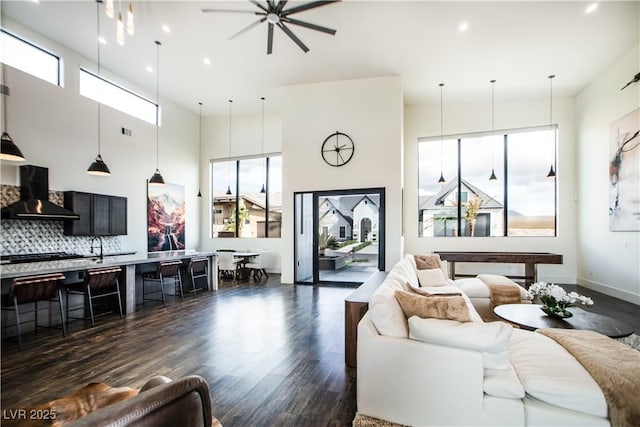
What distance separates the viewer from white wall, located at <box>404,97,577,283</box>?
7.29m

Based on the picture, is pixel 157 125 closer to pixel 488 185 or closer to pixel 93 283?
pixel 93 283

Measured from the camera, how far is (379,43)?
5547mm

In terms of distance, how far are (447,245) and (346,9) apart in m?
5.91

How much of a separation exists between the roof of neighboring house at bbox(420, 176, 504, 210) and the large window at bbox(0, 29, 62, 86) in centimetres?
865

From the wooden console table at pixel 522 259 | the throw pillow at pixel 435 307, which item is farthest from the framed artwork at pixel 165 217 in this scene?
the throw pillow at pixel 435 307

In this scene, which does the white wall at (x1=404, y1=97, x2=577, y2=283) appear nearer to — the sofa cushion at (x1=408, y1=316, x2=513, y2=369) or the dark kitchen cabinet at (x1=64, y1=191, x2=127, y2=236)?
the sofa cushion at (x1=408, y1=316, x2=513, y2=369)

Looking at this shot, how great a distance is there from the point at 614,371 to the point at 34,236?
8.00 metres

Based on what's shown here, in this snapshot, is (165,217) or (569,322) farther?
(165,217)

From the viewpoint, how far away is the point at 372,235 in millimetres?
7094

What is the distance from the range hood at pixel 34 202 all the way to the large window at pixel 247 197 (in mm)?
4260

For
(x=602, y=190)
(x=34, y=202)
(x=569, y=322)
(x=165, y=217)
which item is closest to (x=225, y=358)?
(x=569, y=322)

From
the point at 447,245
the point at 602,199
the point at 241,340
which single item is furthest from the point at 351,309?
the point at 602,199

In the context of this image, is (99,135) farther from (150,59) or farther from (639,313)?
(639,313)

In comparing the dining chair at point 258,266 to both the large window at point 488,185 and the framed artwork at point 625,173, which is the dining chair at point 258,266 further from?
the framed artwork at point 625,173
